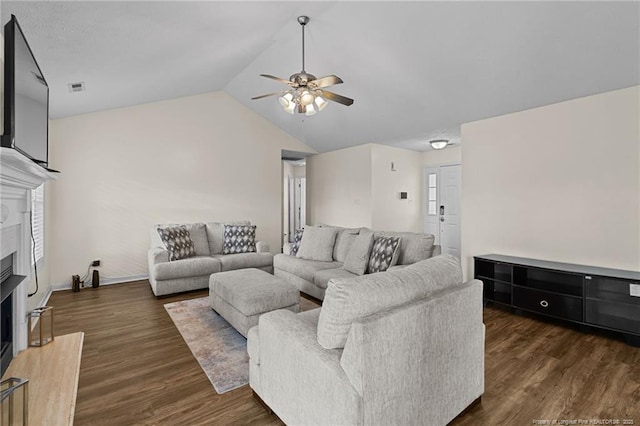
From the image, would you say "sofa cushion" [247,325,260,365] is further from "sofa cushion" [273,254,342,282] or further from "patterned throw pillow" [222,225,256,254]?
"patterned throw pillow" [222,225,256,254]

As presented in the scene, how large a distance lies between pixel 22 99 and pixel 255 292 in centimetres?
210

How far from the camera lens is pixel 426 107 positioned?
4457mm

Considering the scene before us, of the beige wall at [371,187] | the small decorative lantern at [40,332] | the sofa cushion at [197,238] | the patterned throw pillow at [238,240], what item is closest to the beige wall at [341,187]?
the beige wall at [371,187]

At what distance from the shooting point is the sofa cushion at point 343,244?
4.20 metres

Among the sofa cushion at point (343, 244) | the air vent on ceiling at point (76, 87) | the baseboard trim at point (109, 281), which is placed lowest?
the baseboard trim at point (109, 281)

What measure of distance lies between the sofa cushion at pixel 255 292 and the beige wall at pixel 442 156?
15.4 feet

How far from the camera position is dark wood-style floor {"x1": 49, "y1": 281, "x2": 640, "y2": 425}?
1862mm

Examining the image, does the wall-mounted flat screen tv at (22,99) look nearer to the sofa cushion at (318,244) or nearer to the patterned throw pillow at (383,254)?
the sofa cushion at (318,244)

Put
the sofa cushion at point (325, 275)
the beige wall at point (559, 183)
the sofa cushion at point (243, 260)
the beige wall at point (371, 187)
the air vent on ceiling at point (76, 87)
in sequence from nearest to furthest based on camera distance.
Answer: the beige wall at point (559, 183) < the air vent on ceiling at point (76, 87) < the sofa cushion at point (325, 275) < the sofa cushion at point (243, 260) < the beige wall at point (371, 187)

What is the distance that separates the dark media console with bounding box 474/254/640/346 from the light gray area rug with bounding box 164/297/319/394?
2.20m

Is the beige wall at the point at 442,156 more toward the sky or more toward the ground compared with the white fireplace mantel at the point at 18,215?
more toward the sky

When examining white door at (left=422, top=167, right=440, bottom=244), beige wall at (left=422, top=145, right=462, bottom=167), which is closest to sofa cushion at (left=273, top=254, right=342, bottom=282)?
white door at (left=422, top=167, right=440, bottom=244)

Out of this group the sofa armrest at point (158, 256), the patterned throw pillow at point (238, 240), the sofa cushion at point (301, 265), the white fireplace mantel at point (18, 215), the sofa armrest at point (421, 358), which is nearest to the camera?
the sofa armrest at point (421, 358)

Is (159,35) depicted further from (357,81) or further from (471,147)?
(471,147)
